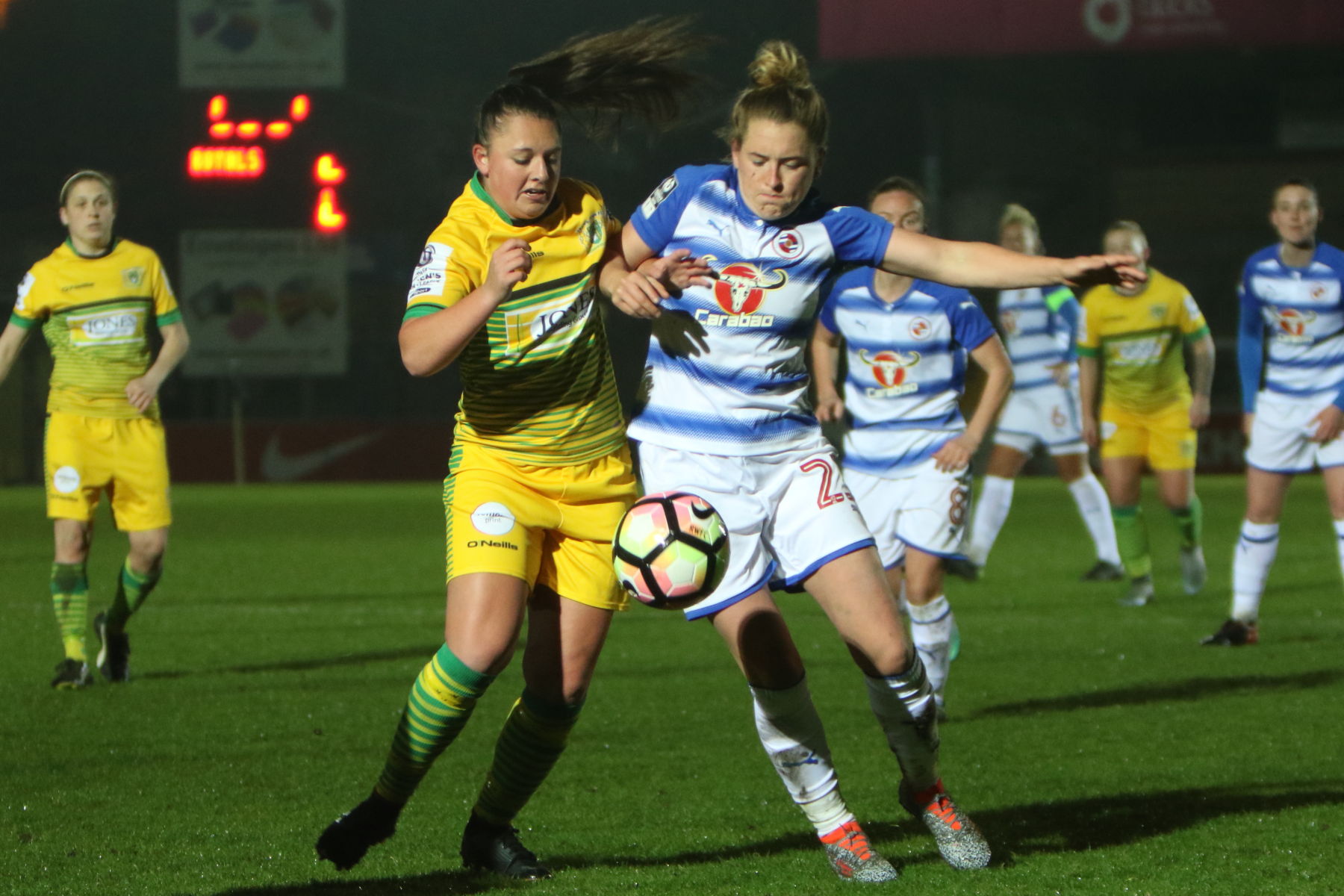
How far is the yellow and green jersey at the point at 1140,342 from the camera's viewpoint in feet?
30.7

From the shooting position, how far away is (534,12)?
26.5 m

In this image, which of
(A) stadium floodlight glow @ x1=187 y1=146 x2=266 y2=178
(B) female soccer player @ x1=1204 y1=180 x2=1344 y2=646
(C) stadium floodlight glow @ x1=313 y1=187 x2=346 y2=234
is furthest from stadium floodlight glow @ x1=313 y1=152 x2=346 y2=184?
(B) female soccer player @ x1=1204 y1=180 x2=1344 y2=646

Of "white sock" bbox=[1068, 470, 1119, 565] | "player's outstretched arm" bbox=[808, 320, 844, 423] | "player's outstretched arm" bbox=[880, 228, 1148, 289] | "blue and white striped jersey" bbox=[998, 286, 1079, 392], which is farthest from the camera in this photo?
"white sock" bbox=[1068, 470, 1119, 565]

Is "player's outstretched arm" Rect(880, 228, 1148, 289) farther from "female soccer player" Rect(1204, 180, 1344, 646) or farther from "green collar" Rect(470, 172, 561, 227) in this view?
"female soccer player" Rect(1204, 180, 1344, 646)

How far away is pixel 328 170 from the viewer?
19.8 m

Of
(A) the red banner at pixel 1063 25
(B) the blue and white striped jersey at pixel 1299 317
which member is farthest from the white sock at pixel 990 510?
(A) the red banner at pixel 1063 25

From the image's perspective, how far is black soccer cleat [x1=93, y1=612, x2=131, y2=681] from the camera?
712 cm

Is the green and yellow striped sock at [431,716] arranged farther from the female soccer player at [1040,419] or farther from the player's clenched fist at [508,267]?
the female soccer player at [1040,419]

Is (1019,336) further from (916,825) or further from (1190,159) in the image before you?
(1190,159)

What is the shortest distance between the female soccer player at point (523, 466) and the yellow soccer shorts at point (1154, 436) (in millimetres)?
6031

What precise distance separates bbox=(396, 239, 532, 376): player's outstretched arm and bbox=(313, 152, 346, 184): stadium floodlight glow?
16.8 m

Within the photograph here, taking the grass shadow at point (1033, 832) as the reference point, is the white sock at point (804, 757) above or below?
above

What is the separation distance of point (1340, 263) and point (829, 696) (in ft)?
9.49

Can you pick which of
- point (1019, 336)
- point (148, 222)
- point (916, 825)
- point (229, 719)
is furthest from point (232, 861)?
point (148, 222)
